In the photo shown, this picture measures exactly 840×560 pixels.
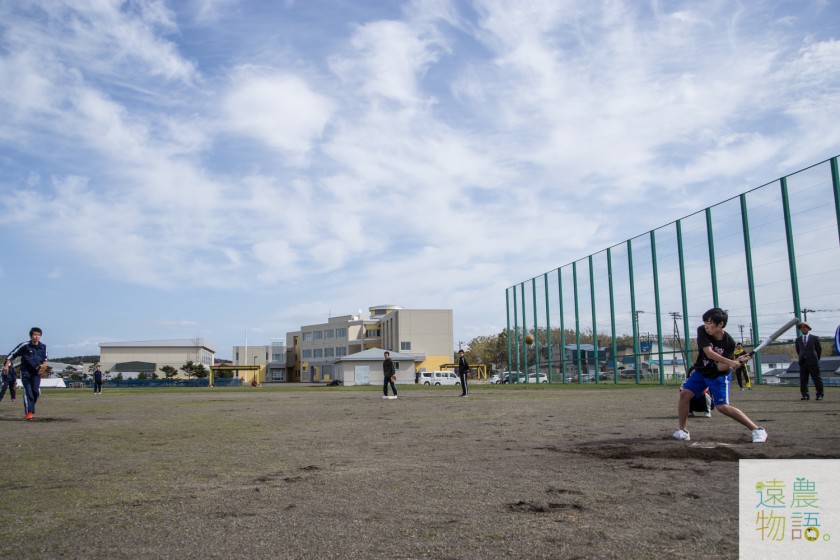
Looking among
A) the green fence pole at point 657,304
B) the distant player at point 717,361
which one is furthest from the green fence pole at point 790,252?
the distant player at point 717,361

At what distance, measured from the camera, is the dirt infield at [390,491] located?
12.3 feet

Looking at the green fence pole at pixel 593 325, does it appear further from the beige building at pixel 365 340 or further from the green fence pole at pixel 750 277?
the beige building at pixel 365 340

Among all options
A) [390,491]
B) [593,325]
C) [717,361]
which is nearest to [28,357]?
[390,491]

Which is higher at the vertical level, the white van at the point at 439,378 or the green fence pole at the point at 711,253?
the green fence pole at the point at 711,253

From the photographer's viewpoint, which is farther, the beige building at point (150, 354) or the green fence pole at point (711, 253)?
the beige building at point (150, 354)

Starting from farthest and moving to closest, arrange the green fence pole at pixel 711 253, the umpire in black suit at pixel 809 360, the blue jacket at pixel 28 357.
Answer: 1. the green fence pole at pixel 711 253
2. the umpire in black suit at pixel 809 360
3. the blue jacket at pixel 28 357

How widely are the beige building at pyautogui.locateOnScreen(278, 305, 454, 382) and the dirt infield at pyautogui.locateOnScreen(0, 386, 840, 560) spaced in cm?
7504

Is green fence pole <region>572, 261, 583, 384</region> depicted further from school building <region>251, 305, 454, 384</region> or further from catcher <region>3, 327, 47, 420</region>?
catcher <region>3, 327, 47, 420</region>

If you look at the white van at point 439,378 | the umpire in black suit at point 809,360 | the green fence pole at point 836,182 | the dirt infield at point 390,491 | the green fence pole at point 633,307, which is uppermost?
the green fence pole at point 836,182

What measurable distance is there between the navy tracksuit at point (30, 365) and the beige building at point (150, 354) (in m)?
116

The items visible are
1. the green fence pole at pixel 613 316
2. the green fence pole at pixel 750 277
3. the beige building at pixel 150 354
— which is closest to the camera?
the green fence pole at pixel 750 277

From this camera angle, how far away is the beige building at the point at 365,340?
10744 centimetres

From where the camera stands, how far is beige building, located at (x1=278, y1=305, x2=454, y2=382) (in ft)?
352

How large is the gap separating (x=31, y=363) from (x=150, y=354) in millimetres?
123767
